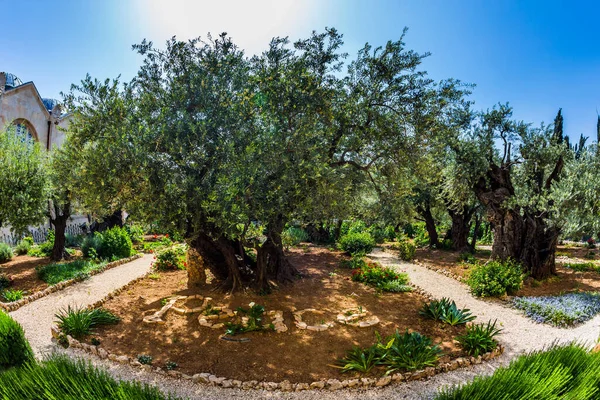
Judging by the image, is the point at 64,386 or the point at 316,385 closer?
the point at 64,386

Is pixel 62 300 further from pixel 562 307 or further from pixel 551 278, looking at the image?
pixel 551 278

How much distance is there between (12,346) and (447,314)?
9984 mm

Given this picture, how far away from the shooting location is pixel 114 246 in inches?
727

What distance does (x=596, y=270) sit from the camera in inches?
695

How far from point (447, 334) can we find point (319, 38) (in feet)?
34.5

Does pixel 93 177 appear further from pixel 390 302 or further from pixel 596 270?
pixel 596 270

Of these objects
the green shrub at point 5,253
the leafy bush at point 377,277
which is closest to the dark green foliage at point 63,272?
the green shrub at point 5,253

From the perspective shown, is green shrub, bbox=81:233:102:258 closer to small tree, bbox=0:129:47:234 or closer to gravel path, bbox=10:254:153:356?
gravel path, bbox=10:254:153:356

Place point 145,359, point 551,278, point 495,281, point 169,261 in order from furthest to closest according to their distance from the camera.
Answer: point 169,261, point 551,278, point 495,281, point 145,359

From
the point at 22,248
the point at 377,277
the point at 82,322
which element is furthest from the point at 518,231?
the point at 22,248

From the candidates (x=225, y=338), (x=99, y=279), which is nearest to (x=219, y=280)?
(x=225, y=338)

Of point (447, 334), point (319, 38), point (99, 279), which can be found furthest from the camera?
point (99, 279)

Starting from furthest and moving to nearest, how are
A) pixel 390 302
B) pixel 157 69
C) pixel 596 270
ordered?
1. pixel 596 270
2. pixel 390 302
3. pixel 157 69

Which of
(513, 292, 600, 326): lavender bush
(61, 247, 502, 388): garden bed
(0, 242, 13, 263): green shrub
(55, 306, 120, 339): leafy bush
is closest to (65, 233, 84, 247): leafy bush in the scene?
(0, 242, 13, 263): green shrub
